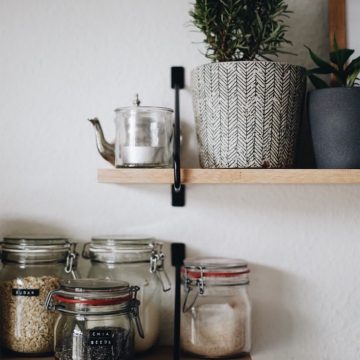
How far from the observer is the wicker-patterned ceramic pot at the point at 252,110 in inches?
37.1

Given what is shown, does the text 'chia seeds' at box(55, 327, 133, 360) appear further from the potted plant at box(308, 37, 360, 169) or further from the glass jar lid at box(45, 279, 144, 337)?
the potted plant at box(308, 37, 360, 169)

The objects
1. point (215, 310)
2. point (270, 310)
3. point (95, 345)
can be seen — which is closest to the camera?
point (95, 345)

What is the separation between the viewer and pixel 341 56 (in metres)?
0.96

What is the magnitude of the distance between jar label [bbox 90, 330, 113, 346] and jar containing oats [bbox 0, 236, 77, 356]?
5.3 inches

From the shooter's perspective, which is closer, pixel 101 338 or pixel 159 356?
pixel 101 338

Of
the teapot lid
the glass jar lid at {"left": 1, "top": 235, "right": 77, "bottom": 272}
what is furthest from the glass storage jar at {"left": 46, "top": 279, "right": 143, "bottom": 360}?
the teapot lid

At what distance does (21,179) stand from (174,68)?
39cm

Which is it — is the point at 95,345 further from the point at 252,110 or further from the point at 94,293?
the point at 252,110

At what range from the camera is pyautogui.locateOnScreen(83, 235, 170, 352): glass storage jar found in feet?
3.34

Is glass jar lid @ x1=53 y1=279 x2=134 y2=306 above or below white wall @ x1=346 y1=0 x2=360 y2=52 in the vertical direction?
below

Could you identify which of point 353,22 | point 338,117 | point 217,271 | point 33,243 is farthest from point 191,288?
point 353,22

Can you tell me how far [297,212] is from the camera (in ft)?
3.68

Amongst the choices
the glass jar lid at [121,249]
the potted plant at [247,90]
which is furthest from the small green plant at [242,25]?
the glass jar lid at [121,249]

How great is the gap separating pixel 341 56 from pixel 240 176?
0.28 m
